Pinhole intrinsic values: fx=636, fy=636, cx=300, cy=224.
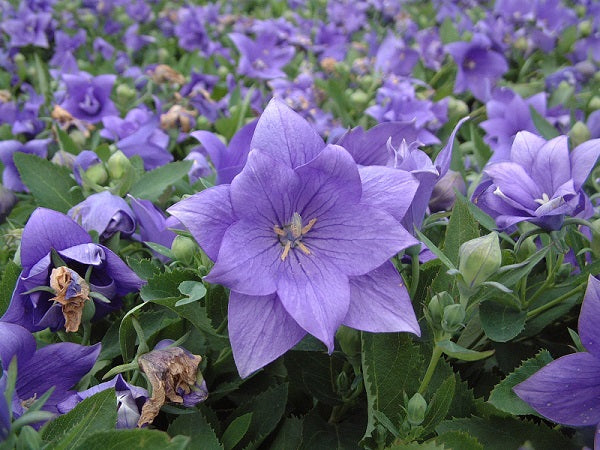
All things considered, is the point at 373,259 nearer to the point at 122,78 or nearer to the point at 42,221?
the point at 42,221

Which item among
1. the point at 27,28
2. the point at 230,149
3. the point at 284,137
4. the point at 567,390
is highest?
the point at 284,137

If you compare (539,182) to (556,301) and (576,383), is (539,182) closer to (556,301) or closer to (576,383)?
(556,301)

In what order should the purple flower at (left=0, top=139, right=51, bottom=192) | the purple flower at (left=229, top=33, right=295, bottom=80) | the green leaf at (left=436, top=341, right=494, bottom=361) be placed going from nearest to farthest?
the green leaf at (left=436, top=341, right=494, bottom=361), the purple flower at (left=0, top=139, right=51, bottom=192), the purple flower at (left=229, top=33, right=295, bottom=80)

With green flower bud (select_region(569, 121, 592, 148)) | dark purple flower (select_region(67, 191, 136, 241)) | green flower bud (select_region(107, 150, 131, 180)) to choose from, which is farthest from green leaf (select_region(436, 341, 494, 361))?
green flower bud (select_region(569, 121, 592, 148))

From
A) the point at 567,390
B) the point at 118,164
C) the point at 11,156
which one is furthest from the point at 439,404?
the point at 11,156

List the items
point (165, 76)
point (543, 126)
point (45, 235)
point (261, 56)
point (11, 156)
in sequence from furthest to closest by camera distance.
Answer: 1. point (261, 56)
2. point (165, 76)
3. point (543, 126)
4. point (11, 156)
5. point (45, 235)

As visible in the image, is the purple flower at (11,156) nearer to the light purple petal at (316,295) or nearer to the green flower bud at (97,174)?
the green flower bud at (97,174)

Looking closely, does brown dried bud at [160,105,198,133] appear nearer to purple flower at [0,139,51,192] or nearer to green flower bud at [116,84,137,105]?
green flower bud at [116,84,137,105]
